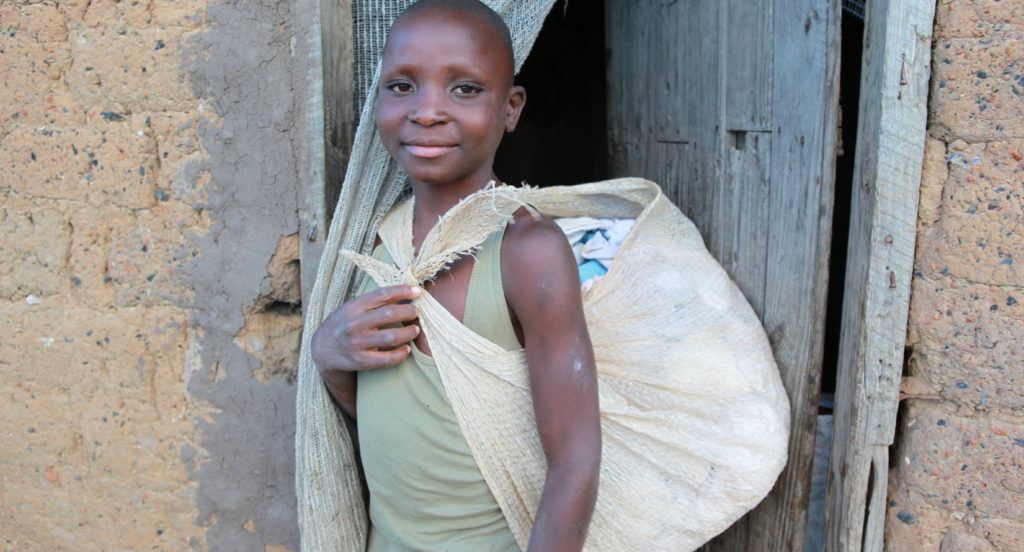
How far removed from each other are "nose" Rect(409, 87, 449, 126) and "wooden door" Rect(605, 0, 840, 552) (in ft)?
2.70

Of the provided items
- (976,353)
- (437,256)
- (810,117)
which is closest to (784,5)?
(810,117)

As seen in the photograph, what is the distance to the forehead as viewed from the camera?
1.42m

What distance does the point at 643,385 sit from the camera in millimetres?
1646

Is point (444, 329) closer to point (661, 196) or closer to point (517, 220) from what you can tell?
point (517, 220)

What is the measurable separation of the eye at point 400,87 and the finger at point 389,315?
37 cm

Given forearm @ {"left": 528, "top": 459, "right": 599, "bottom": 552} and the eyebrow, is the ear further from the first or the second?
forearm @ {"left": 528, "top": 459, "right": 599, "bottom": 552}

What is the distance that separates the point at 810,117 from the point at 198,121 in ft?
4.60

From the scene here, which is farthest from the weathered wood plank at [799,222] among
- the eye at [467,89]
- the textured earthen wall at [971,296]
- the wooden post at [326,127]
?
the wooden post at [326,127]

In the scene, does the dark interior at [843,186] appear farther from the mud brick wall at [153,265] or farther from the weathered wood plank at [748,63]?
the mud brick wall at [153,265]

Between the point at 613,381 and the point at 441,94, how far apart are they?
640 mm

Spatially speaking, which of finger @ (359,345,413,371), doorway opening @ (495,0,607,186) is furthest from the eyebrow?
doorway opening @ (495,0,607,186)

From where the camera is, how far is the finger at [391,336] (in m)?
1.44

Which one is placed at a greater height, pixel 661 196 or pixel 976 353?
pixel 661 196

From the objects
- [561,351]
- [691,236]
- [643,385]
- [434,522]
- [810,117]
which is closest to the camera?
[561,351]
